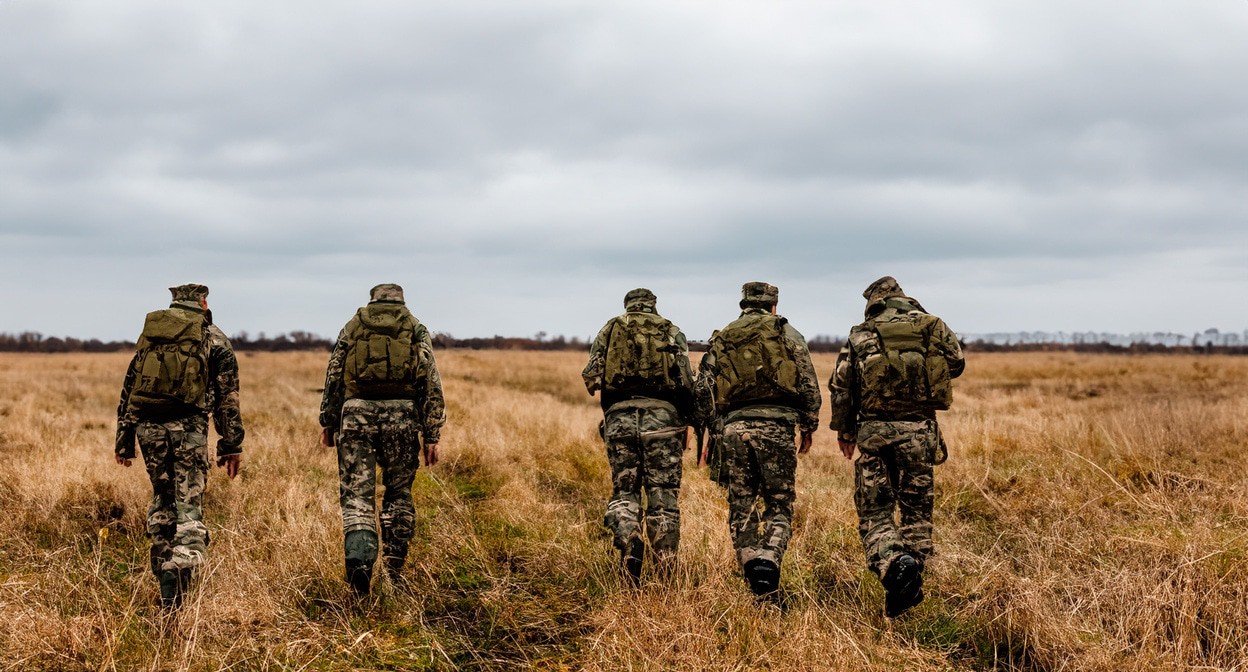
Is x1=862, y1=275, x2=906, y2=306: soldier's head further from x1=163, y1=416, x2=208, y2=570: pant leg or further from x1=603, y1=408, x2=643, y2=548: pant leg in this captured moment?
x1=163, y1=416, x2=208, y2=570: pant leg

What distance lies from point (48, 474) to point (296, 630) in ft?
16.6

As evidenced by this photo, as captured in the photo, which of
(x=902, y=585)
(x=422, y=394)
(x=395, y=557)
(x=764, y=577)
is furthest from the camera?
(x=422, y=394)

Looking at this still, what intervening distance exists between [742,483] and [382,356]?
2.66 metres

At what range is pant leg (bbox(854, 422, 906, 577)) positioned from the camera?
5.30 metres

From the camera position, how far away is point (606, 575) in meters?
5.67

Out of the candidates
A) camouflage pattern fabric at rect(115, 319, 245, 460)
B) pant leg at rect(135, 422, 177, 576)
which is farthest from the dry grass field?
camouflage pattern fabric at rect(115, 319, 245, 460)

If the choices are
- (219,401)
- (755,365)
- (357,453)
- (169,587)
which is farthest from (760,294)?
(169,587)

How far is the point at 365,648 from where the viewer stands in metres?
4.33

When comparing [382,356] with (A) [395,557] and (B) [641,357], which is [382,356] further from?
(B) [641,357]

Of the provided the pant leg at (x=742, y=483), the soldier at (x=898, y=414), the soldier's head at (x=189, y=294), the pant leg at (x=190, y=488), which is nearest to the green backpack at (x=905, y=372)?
the soldier at (x=898, y=414)

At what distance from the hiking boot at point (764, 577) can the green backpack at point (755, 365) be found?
1121 mm

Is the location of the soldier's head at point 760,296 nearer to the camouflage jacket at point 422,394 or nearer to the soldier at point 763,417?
the soldier at point 763,417

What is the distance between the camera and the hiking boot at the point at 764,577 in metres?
5.16

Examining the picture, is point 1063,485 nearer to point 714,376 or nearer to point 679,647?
point 714,376
